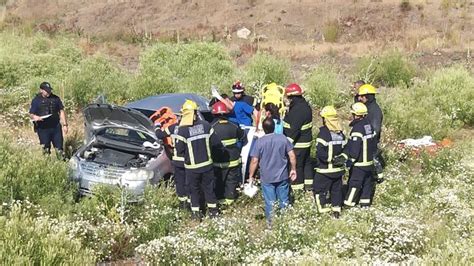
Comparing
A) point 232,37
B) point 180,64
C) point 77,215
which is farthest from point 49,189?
point 232,37

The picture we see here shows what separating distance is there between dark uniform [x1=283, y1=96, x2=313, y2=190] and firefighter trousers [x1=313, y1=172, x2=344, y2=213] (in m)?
0.56

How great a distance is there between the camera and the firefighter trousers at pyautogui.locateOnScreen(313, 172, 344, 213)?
776cm

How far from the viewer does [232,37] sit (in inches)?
1347

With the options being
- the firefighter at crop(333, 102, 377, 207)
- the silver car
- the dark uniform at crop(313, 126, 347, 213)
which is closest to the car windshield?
the silver car

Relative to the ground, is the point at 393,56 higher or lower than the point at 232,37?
higher

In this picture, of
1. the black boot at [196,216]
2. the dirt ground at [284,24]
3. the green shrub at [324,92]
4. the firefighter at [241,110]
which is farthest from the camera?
the dirt ground at [284,24]

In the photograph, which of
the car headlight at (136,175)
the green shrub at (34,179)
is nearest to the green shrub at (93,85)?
the green shrub at (34,179)

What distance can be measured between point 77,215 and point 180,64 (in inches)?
417

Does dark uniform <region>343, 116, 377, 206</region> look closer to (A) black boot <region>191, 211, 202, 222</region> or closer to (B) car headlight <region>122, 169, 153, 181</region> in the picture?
(A) black boot <region>191, 211, 202, 222</region>

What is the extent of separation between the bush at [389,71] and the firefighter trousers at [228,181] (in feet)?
32.5

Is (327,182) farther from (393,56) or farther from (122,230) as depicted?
(393,56)

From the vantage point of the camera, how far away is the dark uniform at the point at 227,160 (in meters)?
8.00

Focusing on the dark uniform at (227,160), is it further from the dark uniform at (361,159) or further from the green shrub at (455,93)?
the green shrub at (455,93)

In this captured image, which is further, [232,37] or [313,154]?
[232,37]
